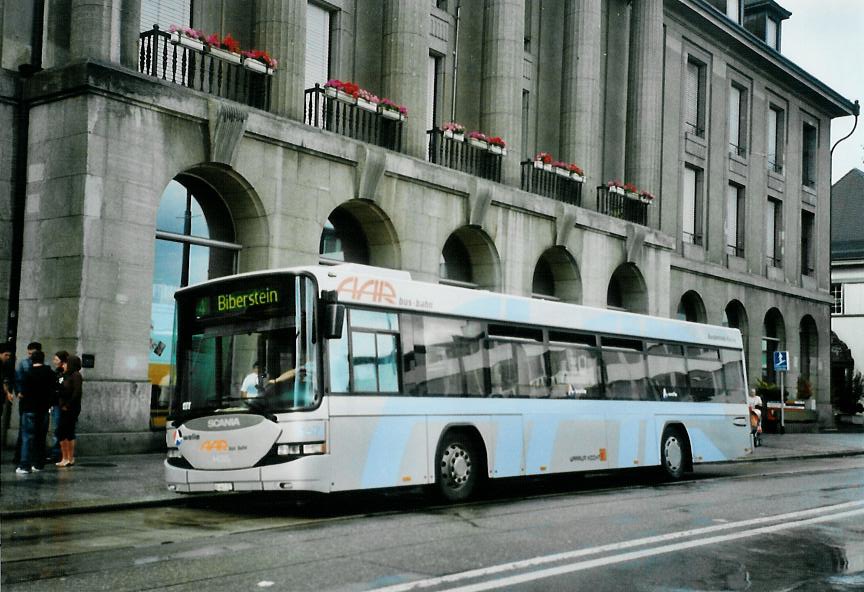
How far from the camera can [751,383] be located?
4088cm

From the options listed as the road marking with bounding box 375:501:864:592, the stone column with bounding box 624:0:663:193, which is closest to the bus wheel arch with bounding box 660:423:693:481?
the road marking with bounding box 375:501:864:592

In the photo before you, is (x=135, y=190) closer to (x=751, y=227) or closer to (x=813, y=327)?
(x=751, y=227)

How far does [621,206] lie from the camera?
32594 millimetres

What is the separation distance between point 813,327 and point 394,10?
30.8 metres

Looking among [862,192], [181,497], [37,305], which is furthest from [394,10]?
[862,192]

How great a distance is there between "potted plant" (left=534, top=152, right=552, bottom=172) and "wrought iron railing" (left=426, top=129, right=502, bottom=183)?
1722 millimetres

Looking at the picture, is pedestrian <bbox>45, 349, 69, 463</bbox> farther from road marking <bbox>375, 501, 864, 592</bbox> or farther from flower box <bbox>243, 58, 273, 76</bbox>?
road marking <bbox>375, 501, 864, 592</bbox>

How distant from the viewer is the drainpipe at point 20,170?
18.4 meters

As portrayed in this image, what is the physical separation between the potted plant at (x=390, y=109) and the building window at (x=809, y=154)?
29.3 meters

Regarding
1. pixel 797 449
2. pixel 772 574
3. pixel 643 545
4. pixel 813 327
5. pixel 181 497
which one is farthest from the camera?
pixel 813 327

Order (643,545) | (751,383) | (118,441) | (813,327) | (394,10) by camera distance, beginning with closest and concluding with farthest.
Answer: (643,545), (118,441), (394,10), (751,383), (813,327)

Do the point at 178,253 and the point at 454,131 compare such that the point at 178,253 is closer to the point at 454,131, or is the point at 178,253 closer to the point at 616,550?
the point at 454,131

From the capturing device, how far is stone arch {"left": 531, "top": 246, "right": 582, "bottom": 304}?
98.4 ft

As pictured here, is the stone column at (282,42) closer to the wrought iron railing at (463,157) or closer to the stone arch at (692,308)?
the wrought iron railing at (463,157)
